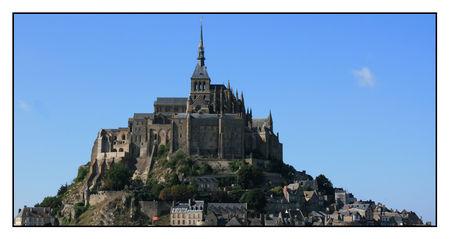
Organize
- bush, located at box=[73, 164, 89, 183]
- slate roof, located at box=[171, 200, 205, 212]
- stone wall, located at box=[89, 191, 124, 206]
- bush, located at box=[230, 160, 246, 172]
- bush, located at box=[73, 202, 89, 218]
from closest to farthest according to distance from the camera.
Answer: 1. slate roof, located at box=[171, 200, 205, 212]
2. stone wall, located at box=[89, 191, 124, 206]
3. bush, located at box=[73, 202, 89, 218]
4. bush, located at box=[230, 160, 246, 172]
5. bush, located at box=[73, 164, 89, 183]

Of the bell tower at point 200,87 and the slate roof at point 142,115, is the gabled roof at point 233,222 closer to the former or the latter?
the bell tower at point 200,87

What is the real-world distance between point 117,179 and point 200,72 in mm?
15649

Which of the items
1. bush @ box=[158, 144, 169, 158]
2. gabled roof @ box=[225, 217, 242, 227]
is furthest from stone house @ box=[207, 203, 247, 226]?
bush @ box=[158, 144, 169, 158]

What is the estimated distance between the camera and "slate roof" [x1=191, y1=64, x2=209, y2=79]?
11050cm

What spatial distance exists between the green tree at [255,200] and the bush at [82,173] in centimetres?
2000

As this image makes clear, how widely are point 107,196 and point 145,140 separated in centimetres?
1001

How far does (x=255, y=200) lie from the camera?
9544 centimetres

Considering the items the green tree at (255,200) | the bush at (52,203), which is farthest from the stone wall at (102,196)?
the green tree at (255,200)

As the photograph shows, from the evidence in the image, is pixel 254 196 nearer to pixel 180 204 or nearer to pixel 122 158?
pixel 180 204

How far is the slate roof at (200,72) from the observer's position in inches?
4350

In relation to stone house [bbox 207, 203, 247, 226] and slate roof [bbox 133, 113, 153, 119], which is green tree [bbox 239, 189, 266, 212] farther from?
slate roof [bbox 133, 113, 153, 119]

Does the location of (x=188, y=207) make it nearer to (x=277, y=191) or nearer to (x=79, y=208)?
(x=277, y=191)

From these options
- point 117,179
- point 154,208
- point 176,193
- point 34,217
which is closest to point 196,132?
point 117,179

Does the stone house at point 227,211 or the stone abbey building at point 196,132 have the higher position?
the stone abbey building at point 196,132
